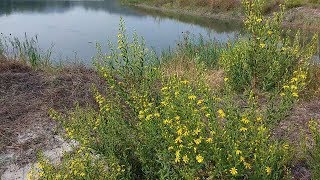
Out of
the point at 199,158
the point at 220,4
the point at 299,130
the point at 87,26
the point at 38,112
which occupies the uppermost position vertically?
the point at 220,4

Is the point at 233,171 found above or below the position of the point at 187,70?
above

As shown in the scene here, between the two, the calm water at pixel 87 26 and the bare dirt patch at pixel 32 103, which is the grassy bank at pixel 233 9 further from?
the bare dirt patch at pixel 32 103

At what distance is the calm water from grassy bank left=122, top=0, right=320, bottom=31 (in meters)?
1.17

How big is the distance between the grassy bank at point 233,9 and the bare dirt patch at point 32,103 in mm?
11715

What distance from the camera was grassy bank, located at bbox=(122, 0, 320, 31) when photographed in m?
16.6

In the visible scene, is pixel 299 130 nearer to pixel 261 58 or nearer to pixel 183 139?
pixel 261 58

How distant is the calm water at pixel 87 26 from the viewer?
12.6 metres

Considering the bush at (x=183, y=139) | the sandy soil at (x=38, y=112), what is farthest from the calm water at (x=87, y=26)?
the bush at (x=183, y=139)

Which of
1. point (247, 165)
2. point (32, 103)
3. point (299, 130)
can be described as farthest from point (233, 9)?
point (247, 165)

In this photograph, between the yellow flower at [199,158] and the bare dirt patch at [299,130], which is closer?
the yellow flower at [199,158]

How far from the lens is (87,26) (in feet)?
52.8

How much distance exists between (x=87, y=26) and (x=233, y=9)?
755 cm

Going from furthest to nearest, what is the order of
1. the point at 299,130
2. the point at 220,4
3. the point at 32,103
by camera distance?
1. the point at 220,4
2. the point at 32,103
3. the point at 299,130

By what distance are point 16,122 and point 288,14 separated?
15216 millimetres
